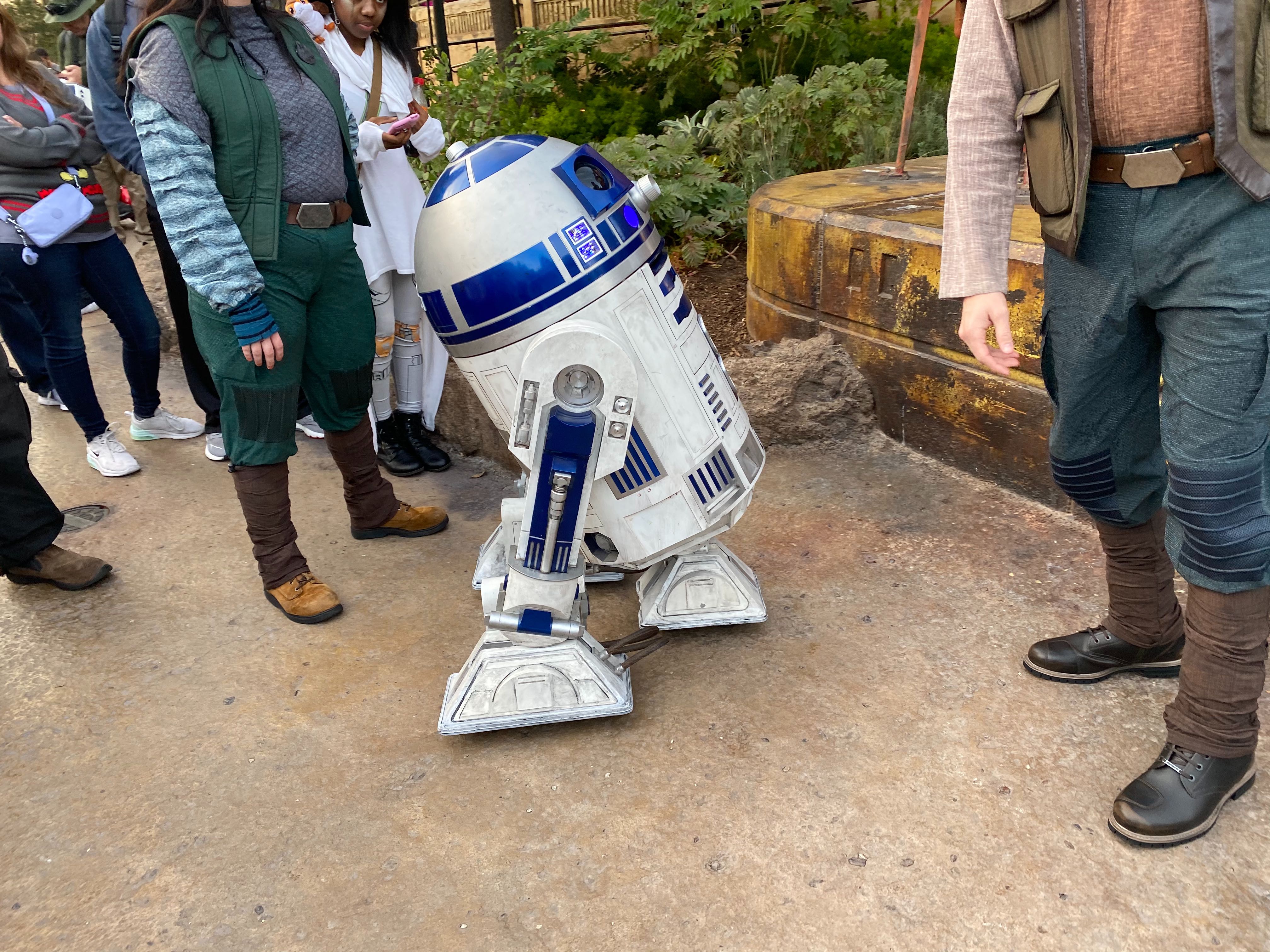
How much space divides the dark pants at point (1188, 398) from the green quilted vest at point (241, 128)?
183 centimetres

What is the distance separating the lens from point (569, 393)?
6.43ft

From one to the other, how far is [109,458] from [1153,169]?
12.3 feet

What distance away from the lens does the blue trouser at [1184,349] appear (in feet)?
4.93

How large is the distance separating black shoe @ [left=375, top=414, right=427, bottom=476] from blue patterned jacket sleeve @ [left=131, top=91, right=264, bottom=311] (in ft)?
4.59

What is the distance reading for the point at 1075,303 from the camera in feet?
5.63

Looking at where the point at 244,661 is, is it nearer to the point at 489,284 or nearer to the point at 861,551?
the point at 489,284

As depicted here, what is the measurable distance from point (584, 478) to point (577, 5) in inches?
385

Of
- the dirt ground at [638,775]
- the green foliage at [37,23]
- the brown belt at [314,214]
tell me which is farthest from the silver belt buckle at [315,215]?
the green foliage at [37,23]

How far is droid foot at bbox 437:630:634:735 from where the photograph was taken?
2.11 meters

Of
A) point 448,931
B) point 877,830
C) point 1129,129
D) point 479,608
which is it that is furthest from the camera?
point 479,608

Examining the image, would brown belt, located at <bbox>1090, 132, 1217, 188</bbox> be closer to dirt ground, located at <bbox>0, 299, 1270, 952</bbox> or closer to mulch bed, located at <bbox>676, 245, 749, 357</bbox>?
dirt ground, located at <bbox>0, 299, 1270, 952</bbox>

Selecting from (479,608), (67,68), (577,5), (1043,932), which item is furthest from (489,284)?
(577,5)

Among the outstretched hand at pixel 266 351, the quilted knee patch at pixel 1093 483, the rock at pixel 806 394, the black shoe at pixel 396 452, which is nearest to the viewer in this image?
the quilted knee patch at pixel 1093 483

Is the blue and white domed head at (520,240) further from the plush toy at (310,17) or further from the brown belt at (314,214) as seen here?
the plush toy at (310,17)
